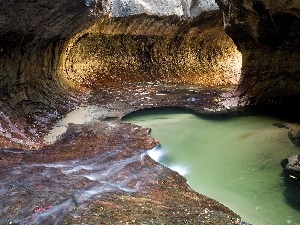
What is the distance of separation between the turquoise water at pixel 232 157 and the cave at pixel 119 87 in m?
0.43

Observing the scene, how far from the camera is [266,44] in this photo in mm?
8859

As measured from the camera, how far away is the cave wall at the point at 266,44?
763 centimetres

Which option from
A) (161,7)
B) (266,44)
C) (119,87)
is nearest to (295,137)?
(266,44)

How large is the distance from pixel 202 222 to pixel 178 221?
0.74ft

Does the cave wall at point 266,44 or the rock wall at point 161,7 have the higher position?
the rock wall at point 161,7

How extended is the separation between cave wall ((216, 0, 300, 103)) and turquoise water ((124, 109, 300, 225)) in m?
1.58

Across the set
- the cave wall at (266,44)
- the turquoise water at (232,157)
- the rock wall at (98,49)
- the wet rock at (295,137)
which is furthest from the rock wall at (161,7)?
the wet rock at (295,137)

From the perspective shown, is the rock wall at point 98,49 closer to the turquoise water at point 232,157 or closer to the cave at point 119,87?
the cave at point 119,87

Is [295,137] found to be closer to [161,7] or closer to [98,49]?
[161,7]

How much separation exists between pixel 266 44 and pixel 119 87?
505 centimetres

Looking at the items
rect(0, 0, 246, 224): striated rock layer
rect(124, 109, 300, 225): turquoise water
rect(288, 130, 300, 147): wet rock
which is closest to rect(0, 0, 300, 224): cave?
rect(0, 0, 246, 224): striated rock layer

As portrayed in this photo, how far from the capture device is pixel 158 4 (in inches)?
458

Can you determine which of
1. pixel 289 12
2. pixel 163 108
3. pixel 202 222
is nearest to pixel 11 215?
pixel 202 222

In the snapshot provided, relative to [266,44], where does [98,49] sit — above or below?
below
